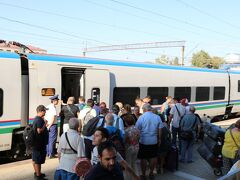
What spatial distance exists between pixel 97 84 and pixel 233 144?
4.95 meters

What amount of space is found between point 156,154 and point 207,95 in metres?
10.2

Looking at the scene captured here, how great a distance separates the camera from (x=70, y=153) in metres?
5.07

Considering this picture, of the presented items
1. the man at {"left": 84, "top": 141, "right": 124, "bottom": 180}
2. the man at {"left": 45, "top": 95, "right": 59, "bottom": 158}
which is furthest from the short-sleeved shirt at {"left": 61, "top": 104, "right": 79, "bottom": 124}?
the man at {"left": 84, "top": 141, "right": 124, "bottom": 180}

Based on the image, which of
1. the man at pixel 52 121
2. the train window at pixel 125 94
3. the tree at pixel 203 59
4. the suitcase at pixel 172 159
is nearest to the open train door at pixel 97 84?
the train window at pixel 125 94

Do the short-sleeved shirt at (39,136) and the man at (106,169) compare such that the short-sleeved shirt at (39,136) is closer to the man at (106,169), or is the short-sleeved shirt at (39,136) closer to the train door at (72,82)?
the man at (106,169)

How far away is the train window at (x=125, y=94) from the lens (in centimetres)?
1144

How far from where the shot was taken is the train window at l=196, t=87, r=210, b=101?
624 inches

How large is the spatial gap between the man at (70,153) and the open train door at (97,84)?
5.02m

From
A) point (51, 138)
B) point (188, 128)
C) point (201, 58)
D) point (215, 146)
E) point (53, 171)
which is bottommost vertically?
point (53, 171)

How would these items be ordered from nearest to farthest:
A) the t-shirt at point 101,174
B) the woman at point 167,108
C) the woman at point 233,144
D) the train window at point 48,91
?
the t-shirt at point 101,174
the woman at point 233,144
the train window at point 48,91
the woman at point 167,108

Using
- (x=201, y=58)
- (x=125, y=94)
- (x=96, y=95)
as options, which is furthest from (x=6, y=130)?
(x=201, y=58)

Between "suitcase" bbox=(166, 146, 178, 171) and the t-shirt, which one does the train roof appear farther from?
the t-shirt

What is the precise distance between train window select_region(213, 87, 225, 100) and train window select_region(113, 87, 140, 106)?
255 inches

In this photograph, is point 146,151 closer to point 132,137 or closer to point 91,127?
point 132,137
